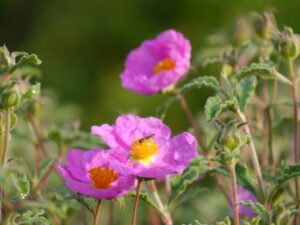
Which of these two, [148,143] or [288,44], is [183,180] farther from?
[288,44]

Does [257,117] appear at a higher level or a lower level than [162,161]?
higher

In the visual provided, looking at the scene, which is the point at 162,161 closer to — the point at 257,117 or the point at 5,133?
the point at 5,133

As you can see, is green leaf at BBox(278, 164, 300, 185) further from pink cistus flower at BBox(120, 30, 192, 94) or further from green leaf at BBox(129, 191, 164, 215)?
pink cistus flower at BBox(120, 30, 192, 94)

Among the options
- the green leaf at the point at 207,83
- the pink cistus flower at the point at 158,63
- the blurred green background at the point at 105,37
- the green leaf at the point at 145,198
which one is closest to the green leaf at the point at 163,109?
the pink cistus flower at the point at 158,63

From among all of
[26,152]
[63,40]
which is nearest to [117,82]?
[63,40]

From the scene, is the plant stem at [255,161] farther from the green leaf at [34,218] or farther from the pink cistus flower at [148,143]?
the green leaf at [34,218]

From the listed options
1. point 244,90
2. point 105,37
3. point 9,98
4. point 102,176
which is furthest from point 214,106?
→ point 105,37

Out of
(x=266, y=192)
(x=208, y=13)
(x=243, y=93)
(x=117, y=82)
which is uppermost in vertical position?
(x=208, y=13)
